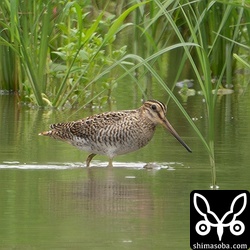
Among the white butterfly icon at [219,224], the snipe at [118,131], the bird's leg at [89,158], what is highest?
the snipe at [118,131]

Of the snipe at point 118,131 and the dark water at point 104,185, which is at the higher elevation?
the snipe at point 118,131

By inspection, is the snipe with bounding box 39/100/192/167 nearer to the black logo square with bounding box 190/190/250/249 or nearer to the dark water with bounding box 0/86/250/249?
the dark water with bounding box 0/86/250/249

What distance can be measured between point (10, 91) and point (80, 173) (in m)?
4.78

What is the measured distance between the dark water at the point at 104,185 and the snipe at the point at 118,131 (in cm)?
15

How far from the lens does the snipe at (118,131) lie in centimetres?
1063

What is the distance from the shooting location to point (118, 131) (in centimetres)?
1069

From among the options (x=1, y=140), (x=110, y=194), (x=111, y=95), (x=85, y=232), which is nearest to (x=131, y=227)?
(x=85, y=232)

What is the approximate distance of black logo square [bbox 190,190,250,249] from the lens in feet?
25.2

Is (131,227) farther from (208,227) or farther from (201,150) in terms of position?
(201,150)

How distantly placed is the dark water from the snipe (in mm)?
155

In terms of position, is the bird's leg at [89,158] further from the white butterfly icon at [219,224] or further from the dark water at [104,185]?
the white butterfly icon at [219,224]

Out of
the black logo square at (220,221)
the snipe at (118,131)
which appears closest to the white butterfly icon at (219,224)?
the black logo square at (220,221)

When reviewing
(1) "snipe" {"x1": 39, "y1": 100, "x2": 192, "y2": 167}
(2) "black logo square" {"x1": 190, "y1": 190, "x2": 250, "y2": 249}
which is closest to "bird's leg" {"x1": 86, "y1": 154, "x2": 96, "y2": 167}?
(1) "snipe" {"x1": 39, "y1": 100, "x2": 192, "y2": 167}

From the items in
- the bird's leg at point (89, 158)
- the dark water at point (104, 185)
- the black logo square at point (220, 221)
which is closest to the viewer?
the black logo square at point (220, 221)
